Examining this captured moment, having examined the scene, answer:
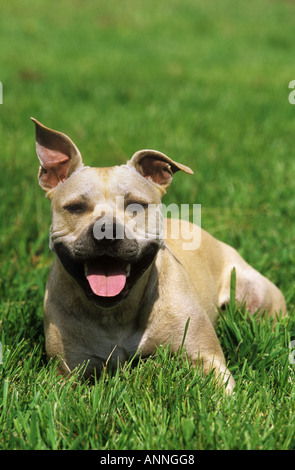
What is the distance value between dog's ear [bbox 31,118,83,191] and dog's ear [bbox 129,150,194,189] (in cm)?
31

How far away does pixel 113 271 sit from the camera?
273cm

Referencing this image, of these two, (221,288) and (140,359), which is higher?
(221,288)

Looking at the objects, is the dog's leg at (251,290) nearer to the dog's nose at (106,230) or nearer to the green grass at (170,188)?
the green grass at (170,188)

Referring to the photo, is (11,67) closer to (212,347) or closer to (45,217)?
(45,217)

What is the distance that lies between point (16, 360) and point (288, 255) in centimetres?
223

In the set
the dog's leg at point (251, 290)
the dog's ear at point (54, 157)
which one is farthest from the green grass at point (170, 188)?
the dog's ear at point (54, 157)

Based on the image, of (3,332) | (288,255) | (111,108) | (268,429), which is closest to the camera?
(268,429)

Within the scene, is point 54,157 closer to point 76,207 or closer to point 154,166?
point 76,207

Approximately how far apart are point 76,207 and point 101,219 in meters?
0.26

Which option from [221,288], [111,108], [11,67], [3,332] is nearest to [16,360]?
[3,332]

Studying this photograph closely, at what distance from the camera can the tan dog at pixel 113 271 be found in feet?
8.82

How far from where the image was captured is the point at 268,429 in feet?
7.63

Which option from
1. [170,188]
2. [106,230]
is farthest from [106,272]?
[170,188]

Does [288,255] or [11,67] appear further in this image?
[11,67]
